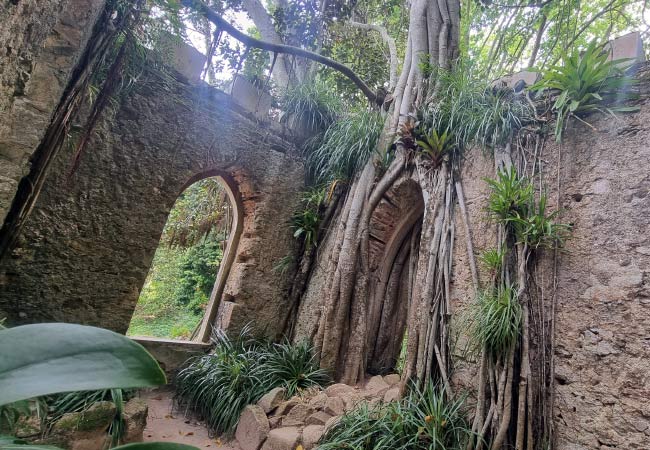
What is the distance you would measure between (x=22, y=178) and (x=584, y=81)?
12.0ft

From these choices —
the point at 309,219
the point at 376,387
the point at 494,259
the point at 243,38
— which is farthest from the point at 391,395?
the point at 243,38

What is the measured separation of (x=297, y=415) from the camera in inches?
110

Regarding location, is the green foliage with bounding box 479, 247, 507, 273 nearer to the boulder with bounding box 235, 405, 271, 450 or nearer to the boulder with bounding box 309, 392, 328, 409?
the boulder with bounding box 309, 392, 328, 409

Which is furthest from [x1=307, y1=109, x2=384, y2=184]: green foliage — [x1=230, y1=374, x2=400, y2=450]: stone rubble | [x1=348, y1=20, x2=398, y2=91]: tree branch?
[x1=230, y1=374, x2=400, y2=450]: stone rubble

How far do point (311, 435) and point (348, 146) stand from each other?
9.06 ft

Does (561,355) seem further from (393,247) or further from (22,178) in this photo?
(22,178)

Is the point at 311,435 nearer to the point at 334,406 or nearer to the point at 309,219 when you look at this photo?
the point at 334,406

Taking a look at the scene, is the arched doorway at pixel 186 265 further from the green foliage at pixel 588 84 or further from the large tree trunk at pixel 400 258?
the green foliage at pixel 588 84

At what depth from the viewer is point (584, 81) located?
2488mm

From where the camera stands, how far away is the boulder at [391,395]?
2.75m

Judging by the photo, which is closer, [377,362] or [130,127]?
[130,127]

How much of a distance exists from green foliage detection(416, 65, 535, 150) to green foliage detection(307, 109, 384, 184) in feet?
1.91

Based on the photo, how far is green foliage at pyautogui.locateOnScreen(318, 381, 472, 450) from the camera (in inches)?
88.4

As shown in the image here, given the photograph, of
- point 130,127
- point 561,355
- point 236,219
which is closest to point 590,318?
point 561,355
